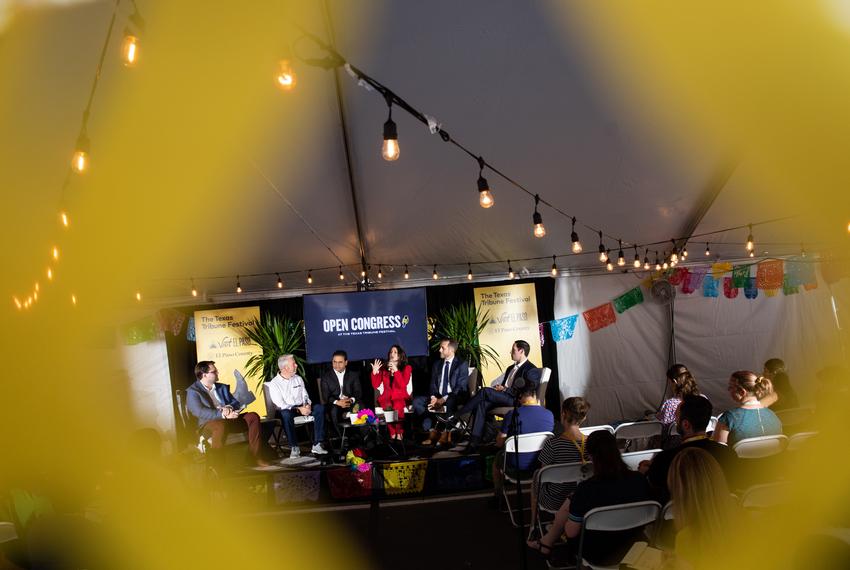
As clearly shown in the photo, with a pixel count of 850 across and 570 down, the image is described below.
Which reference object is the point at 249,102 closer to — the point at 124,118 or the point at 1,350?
the point at 124,118

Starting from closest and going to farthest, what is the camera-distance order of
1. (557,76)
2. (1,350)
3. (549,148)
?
(557,76)
(549,148)
(1,350)

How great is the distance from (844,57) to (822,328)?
545 cm

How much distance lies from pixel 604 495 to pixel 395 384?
547cm

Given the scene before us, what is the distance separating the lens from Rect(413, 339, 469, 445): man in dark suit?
26.2 ft

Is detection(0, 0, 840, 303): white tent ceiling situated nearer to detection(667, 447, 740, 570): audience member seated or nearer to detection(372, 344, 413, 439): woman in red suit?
detection(372, 344, 413, 439): woman in red suit

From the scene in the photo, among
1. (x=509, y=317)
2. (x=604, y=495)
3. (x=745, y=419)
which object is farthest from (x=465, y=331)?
(x=604, y=495)

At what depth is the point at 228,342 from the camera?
9508mm

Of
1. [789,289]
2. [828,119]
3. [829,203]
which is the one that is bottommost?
[789,289]

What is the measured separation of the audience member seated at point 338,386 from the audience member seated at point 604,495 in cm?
524

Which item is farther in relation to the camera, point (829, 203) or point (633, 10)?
point (829, 203)

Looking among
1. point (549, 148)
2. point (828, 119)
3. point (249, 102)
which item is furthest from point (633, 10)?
point (249, 102)

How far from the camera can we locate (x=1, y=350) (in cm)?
766

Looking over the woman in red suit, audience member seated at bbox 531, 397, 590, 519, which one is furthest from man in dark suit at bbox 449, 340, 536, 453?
audience member seated at bbox 531, 397, 590, 519

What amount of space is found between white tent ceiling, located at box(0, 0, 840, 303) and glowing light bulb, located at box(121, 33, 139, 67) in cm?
73
